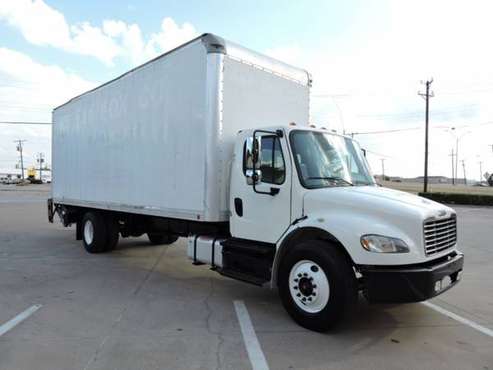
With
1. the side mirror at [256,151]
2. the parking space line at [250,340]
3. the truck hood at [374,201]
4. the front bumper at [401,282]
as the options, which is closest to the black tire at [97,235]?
the parking space line at [250,340]

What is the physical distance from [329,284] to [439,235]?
142cm

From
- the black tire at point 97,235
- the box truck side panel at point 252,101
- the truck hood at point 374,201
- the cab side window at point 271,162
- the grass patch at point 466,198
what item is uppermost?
the box truck side panel at point 252,101

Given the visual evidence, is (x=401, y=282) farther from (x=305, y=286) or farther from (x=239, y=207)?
(x=239, y=207)

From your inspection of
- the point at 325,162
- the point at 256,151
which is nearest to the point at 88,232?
the point at 256,151

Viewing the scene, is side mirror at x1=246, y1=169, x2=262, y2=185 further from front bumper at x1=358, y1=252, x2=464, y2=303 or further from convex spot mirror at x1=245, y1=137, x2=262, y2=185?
front bumper at x1=358, y1=252, x2=464, y2=303

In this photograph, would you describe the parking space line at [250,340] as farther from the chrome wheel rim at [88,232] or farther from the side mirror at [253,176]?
the chrome wheel rim at [88,232]

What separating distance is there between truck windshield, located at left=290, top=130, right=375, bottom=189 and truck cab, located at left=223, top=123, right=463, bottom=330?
0.05ft

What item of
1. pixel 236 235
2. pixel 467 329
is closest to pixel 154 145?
pixel 236 235

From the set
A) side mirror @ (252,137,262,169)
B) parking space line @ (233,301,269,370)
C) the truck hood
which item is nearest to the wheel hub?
parking space line @ (233,301,269,370)

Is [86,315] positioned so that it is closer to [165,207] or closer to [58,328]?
[58,328]

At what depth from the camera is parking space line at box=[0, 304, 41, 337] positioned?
482cm

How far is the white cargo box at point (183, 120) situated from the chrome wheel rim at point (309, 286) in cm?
170

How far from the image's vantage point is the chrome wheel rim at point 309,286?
A: 184 inches

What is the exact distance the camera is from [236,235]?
6062 mm
